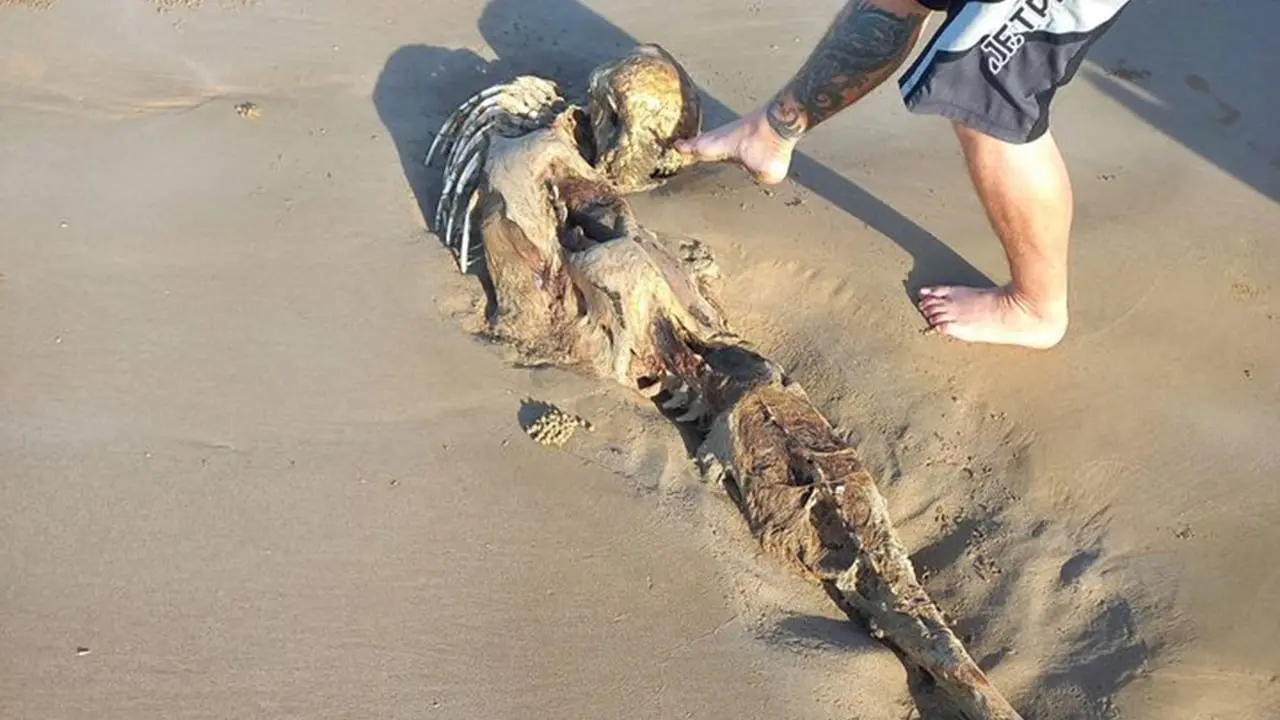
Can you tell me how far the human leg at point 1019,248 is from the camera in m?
2.83

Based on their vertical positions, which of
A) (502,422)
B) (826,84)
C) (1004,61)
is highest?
(1004,61)

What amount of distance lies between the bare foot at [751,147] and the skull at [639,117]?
68 mm

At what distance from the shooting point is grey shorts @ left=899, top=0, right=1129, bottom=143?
2.55m

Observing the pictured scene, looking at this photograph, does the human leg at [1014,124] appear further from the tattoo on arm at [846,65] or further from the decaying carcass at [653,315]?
the decaying carcass at [653,315]

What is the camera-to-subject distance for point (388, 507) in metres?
2.49

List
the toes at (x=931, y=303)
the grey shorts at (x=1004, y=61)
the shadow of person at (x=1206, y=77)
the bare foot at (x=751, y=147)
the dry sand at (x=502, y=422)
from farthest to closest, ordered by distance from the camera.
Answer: the shadow of person at (x=1206, y=77)
the bare foot at (x=751, y=147)
the toes at (x=931, y=303)
the grey shorts at (x=1004, y=61)
the dry sand at (x=502, y=422)

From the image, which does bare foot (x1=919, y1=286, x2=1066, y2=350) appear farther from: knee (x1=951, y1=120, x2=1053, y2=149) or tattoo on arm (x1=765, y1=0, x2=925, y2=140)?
tattoo on arm (x1=765, y1=0, x2=925, y2=140)

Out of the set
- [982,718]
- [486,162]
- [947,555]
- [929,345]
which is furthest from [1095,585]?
[486,162]

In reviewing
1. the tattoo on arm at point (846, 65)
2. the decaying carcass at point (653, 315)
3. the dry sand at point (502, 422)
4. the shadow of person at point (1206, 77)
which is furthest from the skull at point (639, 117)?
the shadow of person at point (1206, 77)

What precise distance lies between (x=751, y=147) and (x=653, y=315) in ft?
2.82

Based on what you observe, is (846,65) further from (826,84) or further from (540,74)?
(540,74)

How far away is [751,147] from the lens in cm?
334

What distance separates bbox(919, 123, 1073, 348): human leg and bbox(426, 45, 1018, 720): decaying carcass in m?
0.65

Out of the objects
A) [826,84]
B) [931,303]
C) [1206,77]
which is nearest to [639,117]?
[826,84]
